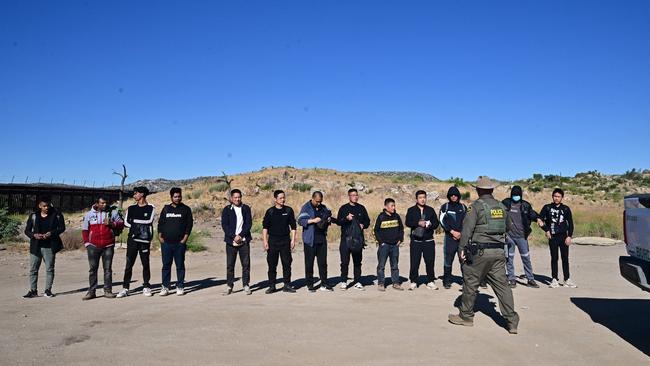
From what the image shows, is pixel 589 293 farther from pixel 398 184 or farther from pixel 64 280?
pixel 398 184

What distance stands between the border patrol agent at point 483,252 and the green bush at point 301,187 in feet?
117

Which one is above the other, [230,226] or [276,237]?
[230,226]

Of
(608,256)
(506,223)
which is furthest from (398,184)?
(506,223)

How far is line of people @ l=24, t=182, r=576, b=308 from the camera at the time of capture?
29.6ft

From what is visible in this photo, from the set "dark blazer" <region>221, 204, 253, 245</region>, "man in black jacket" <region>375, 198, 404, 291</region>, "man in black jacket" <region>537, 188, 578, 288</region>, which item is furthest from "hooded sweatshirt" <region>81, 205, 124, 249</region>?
"man in black jacket" <region>537, 188, 578, 288</region>

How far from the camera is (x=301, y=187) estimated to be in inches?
1693

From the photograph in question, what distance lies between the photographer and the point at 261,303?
8422 mm

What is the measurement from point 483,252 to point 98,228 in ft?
22.0

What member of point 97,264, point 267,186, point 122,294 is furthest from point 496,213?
point 267,186

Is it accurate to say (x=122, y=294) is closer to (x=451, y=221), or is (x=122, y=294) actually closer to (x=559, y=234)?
(x=451, y=221)

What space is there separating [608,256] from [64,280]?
1542 cm

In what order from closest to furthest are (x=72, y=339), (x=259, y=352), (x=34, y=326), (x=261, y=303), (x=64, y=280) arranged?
(x=259, y=352), (x=72, y=339), (x=34, y=326), (x=261, y=303), (x=64, y=280)

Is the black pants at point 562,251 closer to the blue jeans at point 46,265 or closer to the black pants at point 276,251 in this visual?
the black pants at point 276,251

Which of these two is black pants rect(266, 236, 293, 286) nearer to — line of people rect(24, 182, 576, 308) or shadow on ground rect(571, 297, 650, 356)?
line of people rect(24, 182, 576, 308)
